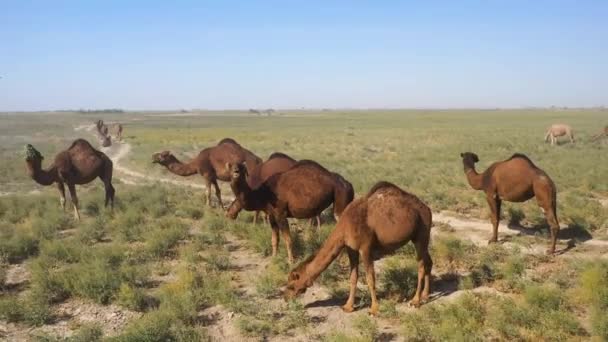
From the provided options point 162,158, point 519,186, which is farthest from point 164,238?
point 519,186

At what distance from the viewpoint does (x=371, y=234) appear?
7453mm

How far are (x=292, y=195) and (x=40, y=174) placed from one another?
9.43 meters

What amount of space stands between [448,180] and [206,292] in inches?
581

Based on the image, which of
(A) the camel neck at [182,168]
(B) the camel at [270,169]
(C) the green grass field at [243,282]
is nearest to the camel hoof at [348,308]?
(C) the green grass field at [243,282]

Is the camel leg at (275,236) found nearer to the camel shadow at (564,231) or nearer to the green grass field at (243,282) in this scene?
the green grass field at (243,282)

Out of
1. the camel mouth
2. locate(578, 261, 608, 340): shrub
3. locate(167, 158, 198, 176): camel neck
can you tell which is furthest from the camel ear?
the camel mouth

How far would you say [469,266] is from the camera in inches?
379

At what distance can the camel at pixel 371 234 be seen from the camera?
7453mm

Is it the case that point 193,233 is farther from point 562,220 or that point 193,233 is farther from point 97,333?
point 562,220

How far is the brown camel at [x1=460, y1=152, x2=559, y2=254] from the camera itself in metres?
10.4

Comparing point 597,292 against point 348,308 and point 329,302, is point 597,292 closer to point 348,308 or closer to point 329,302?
point 348,308

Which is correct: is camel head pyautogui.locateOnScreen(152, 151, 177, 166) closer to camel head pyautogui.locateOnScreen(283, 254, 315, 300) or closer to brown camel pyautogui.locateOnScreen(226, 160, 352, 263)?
brown camel pyautogui.locateOnScreen(226, 160, 352, 263)

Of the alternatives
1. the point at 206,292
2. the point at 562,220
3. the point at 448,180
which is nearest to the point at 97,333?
the point at 206,292

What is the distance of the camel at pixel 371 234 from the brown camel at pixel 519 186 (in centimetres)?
429
